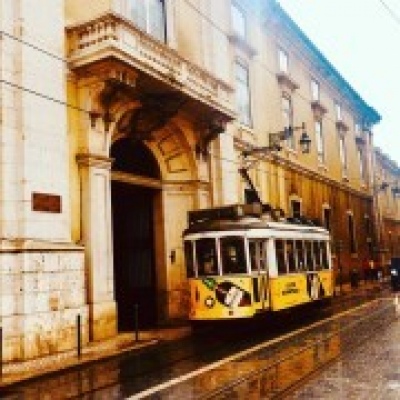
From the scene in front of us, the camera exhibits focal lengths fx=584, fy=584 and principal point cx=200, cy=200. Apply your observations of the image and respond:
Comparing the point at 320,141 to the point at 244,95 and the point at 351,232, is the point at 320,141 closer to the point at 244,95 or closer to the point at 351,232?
the point at 351,232

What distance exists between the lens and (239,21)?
78.9 ft

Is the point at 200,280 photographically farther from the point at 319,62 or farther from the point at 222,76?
the point at 319,62

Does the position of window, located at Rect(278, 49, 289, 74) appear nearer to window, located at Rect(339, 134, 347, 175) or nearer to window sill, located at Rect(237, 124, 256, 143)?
window sill, located at Rect(237, 124, 256, 143)

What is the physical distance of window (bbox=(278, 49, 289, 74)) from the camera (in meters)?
27.8

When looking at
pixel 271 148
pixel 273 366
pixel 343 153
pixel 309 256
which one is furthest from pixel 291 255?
pixel 343 153

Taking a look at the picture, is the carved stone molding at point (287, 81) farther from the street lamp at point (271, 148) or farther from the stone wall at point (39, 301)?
the stone wall at point (39, 301)

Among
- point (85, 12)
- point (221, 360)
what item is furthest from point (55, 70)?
point (221, 360)

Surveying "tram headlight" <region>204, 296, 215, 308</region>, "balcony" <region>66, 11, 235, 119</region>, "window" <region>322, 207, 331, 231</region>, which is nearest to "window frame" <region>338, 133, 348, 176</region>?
"window" <region>322, 207, 331, 231</region>

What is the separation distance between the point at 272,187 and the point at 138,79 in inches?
434

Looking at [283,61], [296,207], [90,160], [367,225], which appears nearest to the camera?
[90,160]

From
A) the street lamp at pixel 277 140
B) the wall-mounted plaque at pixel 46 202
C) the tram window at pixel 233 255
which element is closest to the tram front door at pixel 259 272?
the tram window at pixel 233 255

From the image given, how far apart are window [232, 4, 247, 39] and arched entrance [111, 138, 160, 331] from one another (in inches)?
313

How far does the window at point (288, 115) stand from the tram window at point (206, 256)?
1438 centimetres

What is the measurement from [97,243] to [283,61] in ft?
57.1
